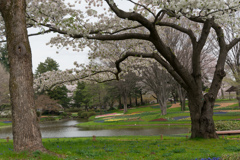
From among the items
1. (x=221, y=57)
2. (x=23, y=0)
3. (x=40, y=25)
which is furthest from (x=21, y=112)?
(x=221, y=57)

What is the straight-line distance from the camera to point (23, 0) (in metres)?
6.63

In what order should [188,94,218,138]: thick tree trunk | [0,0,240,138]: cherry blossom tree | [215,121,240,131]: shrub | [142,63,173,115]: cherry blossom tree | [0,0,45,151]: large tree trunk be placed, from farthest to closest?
[142,63,173,115]: cherry blossom tree → [215,121,240,131]: shrub → [188,94,218,138]: thick tree trunk → [0,0,240,138]: cherry blossom tree → [0,0,45,151]: large tree trunk

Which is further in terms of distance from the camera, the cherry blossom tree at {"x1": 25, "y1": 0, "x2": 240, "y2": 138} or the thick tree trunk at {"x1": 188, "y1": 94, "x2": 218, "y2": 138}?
the thick tree trunk at {"x1": 188, "y1": 94, "x2": 218, "y2": 138}

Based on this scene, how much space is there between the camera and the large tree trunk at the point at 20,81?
19.9 ft

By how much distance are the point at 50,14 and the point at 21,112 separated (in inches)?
198

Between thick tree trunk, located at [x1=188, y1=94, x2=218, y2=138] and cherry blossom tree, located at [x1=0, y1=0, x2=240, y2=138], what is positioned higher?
cherry blossom tree, located at [x1=0, y1=0, x2=240, y2=138]

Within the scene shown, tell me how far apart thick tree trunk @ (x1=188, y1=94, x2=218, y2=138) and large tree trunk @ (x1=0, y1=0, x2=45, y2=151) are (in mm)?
7751

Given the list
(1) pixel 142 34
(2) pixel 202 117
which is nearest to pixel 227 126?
(2) pixel 202 117

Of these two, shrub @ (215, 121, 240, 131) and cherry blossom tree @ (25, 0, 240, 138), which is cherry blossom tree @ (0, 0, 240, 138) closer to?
cherry blossom tree @ (25, 0, 240, 138)

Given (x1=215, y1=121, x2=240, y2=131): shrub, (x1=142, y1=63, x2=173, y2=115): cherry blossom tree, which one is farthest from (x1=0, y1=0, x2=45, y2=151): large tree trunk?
(x1=142, y1=63, x2=173, y2=115): cherry blossom tree

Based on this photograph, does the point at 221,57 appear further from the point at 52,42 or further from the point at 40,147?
the point at 40,147

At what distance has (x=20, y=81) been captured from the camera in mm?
6234

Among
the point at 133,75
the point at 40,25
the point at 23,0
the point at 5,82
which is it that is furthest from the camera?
the point at 5,82

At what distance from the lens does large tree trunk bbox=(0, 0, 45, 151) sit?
19.9ft
